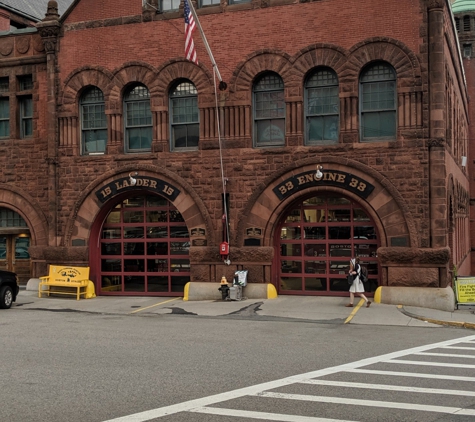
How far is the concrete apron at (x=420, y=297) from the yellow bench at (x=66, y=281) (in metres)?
9.84

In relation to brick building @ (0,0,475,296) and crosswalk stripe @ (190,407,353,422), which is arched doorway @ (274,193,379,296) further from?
crosswalk stripe @ (190,407,353,422)

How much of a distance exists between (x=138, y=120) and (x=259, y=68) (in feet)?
15.2

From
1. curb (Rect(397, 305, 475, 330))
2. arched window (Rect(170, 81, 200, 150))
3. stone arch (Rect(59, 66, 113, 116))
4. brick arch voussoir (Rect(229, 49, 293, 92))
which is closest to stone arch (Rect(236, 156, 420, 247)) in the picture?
curb (Rect(397, 305, 475, 330))

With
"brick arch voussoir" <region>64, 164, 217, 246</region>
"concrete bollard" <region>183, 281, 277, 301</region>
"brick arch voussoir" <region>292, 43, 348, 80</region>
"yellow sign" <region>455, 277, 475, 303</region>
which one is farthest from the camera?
"brick arch voussoir" <region>64, 164, 217, 246</region>

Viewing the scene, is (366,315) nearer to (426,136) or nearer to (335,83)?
(426,136)

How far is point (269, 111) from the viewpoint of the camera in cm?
2177

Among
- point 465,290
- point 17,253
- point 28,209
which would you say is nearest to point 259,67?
point 465,290

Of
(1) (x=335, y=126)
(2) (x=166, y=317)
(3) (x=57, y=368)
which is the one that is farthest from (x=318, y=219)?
(3) (x=57, y=368)

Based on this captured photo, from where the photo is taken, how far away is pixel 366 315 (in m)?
18.1

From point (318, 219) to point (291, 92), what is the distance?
13.5 feet

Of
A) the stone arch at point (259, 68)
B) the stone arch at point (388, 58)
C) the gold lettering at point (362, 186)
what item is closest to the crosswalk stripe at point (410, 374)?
the gold lettering at point (362, 186)

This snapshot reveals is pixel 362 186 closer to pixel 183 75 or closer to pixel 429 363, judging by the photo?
pixel 183 75

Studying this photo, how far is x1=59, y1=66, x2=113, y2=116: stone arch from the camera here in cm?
2317

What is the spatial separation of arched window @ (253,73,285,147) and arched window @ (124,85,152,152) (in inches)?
149
